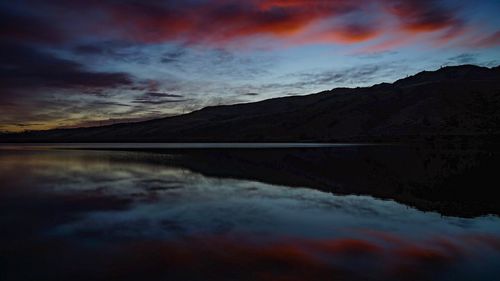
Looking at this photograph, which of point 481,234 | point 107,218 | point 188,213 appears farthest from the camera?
point 188,213

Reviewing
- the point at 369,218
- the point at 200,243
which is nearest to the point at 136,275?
the point at 200,243

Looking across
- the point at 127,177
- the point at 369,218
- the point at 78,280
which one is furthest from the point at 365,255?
the point at 127,177

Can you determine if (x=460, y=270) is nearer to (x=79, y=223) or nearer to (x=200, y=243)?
(x=200, y=243)

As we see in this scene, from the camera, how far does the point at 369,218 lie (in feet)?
52.9

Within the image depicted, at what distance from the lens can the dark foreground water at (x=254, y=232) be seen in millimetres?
9758

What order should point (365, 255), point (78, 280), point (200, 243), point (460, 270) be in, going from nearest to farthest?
point (78, 280)
point (460, 270)
point (365, 255)
point (200, 243)

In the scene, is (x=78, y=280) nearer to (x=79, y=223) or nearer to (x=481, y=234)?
(x=79, y=223)

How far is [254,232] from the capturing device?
1377cm

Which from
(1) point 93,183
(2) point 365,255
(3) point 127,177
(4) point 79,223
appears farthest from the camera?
(3) point 127,177

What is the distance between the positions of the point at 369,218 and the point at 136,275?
433 inches

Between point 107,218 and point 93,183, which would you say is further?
point 93,183

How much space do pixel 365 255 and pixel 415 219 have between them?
634 centimetres

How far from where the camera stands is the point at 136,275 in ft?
30.4

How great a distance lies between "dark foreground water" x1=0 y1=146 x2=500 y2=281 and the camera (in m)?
9.76
